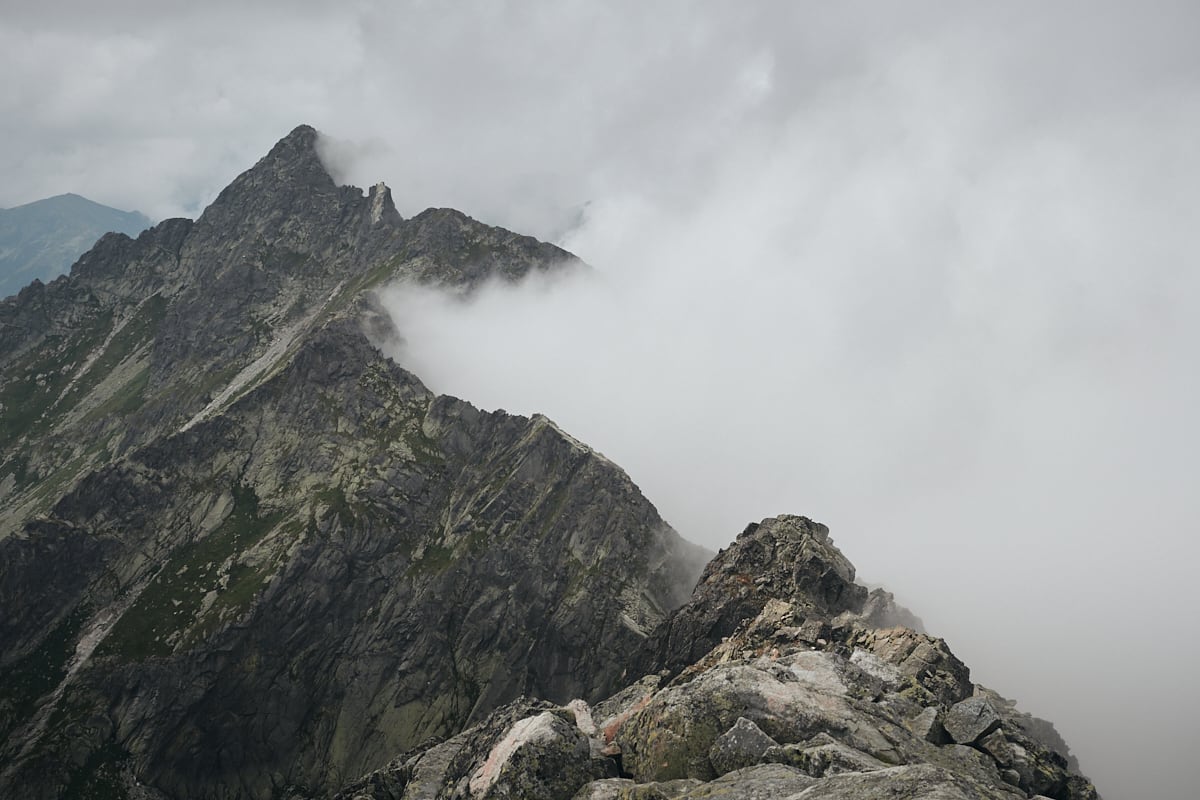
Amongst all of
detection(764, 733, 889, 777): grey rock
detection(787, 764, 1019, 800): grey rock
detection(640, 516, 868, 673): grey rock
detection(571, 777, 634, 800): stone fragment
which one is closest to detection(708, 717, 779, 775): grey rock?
detection(764, 733, 889, 777): grey rock

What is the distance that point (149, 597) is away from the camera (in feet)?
631

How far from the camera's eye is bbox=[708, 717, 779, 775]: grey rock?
3397 cm

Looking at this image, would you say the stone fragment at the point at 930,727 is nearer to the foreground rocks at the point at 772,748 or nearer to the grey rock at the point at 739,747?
the foreground rocks at the point at 772,748

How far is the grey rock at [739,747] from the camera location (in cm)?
3397

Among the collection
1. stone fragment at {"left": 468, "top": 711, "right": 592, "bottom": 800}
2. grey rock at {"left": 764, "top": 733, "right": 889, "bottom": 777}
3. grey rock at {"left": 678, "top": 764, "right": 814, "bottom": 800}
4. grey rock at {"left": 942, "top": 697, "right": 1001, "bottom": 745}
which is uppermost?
grey rock at {"left": 942, "top": 697, "right": 1001, "bottom": 745}

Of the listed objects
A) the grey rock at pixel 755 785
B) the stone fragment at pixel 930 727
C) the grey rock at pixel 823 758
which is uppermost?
the stone fragment at pixel 930 727

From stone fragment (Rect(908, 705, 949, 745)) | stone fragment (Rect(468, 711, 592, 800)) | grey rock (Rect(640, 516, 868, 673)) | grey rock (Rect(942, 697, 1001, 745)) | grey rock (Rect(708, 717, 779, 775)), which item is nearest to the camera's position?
grey rock (Rect(708, 717, 779, 775))

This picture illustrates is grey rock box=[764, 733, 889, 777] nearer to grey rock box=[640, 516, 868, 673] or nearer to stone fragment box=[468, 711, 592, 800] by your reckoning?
stone fragment box=[468, 711, 592, 800]

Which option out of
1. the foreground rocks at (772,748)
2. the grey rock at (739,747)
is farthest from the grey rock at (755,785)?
the grey rock at (739,747)

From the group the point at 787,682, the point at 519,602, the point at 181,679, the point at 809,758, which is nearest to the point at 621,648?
the point at 519,602

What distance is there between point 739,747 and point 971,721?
1683 centimetres

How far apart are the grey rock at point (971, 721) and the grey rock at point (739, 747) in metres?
13.4

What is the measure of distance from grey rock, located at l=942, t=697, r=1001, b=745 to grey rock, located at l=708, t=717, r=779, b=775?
13.4 m

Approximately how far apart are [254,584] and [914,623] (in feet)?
554
